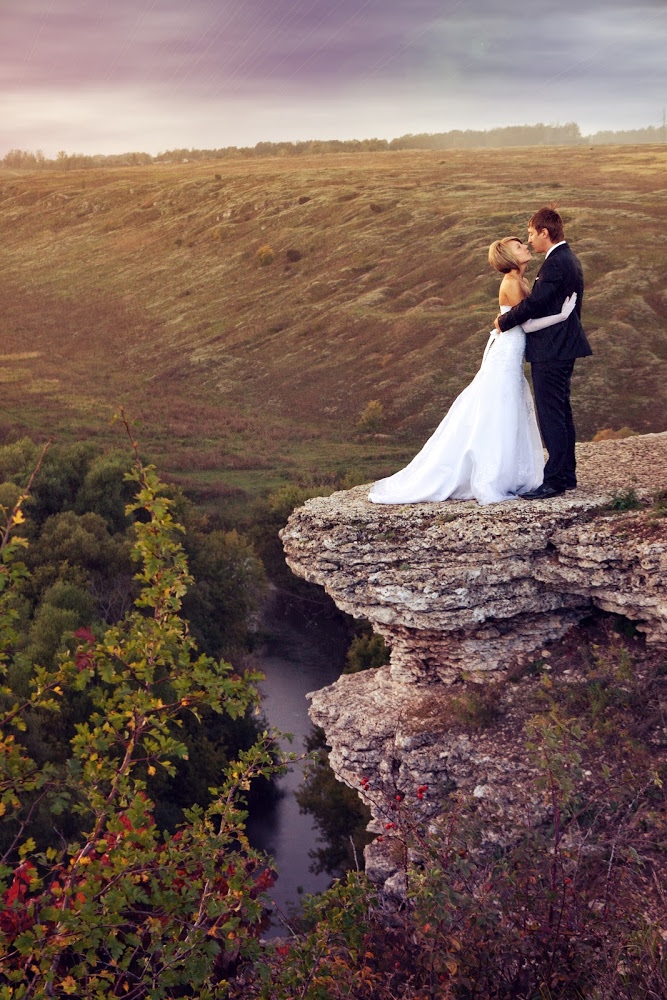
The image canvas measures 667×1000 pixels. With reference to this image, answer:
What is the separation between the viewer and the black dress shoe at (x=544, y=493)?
11.3m

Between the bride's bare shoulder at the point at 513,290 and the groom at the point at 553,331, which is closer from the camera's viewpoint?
the groom at the point at 553,331

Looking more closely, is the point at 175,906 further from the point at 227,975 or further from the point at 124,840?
the point at 227,975

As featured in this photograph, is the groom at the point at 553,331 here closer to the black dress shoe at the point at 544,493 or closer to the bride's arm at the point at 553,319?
the bride's arm at the point at 553,319

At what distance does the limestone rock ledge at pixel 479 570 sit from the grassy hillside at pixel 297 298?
27254 mm

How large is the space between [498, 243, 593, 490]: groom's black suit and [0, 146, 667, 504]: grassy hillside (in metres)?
27.8

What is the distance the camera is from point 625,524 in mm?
10406

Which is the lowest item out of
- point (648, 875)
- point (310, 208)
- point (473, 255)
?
point (648, 875)

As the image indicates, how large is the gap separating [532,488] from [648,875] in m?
4.96

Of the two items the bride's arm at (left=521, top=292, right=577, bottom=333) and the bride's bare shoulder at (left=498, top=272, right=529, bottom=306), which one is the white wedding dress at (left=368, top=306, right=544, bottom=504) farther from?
the bride's arm at (left=521, top=292, right=577, bottom=333)

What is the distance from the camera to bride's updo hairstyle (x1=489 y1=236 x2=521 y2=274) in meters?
10.6

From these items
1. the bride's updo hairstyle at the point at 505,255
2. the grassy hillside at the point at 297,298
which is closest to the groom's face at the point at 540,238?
the bride's updo hairstyle at the point at 505,255

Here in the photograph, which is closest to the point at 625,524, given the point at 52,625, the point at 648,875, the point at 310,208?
the point at 648,875

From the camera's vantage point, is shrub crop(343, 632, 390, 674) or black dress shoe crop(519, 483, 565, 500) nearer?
black dress shoe crop(519, 483, 565, 500)

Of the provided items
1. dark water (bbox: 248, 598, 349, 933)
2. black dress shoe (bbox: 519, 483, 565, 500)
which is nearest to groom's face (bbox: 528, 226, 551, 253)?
black dress shoe (bbox: 519, 483, 565, 500)
